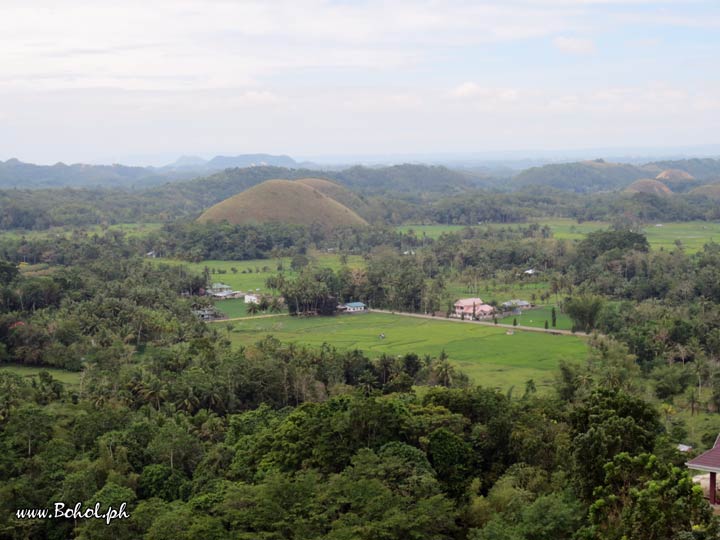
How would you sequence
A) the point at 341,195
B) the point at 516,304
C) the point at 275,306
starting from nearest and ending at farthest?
the point at 275,306 → the point at 516,304 → the point at 341,195

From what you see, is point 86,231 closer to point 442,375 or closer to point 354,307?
point 354,307

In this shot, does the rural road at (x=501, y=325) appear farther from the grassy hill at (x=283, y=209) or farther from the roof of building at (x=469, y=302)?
the grassy hill at (x=283, y=209)

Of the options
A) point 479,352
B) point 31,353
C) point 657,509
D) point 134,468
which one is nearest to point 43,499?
point 134,468

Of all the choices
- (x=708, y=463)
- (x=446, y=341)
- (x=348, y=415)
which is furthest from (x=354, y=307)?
(x=708, y=463)

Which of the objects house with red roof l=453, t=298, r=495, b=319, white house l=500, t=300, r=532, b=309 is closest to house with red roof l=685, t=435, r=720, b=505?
house with red roof l=453, t=298, r=495, b=319

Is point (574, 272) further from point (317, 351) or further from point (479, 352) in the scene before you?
point (317, 351)

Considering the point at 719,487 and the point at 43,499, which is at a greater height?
the point at 719,487

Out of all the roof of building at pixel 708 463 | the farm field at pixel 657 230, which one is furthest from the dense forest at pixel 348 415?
the farm field at pixel 657 230
